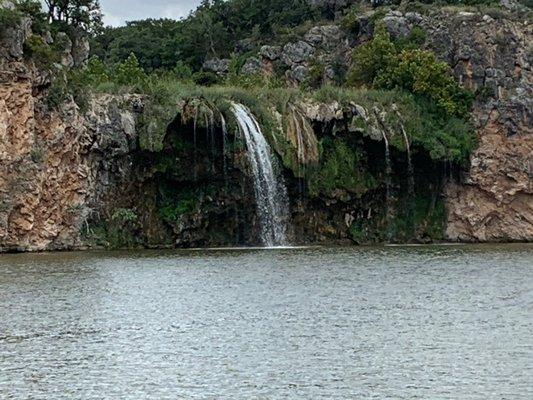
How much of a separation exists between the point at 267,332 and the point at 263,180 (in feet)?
106

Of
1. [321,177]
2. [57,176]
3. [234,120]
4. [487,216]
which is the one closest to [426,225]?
[487,216]

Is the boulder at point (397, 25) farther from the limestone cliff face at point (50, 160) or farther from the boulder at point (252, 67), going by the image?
the limestone cliff face at point (50, 160)

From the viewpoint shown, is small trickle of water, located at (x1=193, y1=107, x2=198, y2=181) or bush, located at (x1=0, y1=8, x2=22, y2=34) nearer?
bush, located at (x1=0, y1=8, x2=22, y2=34)

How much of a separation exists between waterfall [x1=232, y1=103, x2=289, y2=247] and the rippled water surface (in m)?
16.7

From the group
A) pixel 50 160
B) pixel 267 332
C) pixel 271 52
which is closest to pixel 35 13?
pixel 50 160

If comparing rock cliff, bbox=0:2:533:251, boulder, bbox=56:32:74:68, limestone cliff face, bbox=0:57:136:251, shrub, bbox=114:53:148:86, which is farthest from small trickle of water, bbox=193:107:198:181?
boulder, bbox=56:32:74:68

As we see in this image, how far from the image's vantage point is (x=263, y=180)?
54062mm

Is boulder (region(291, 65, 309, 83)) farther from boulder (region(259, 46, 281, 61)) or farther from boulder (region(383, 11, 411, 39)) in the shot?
boulder (region(383, 11, 411, 39))

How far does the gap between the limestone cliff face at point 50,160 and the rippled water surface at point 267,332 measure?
1104 centimetres

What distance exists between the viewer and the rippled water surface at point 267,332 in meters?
17.2

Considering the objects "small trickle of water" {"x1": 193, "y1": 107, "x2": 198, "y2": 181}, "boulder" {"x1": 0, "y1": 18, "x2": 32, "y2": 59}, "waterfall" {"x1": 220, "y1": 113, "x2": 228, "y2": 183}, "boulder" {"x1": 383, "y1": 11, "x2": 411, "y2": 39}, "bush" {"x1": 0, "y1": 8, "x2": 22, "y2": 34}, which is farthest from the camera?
"boulder" {"x1": 383, "y1": 11, "x2": 411, "y2": 39}

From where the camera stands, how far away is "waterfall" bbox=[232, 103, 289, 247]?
177ft

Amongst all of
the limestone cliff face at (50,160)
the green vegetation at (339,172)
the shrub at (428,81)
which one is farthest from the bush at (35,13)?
the shrub at (428,81)

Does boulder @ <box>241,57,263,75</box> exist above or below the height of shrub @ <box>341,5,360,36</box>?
below
